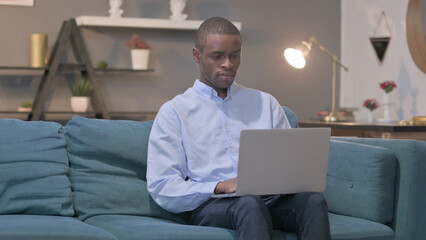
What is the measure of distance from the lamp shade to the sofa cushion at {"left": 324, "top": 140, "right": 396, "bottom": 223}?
195 centimetres

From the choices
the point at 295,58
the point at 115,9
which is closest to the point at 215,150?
the point at 295,58

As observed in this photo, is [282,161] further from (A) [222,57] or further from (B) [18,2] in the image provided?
(B) [18,2]

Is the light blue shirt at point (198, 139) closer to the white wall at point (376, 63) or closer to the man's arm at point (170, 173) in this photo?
the man's arm at point (170, 173)

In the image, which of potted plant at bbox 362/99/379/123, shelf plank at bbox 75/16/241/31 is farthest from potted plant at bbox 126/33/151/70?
potted plant at bbox 362/99/379/123

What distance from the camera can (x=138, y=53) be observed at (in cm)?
477

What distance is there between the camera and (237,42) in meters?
2.24

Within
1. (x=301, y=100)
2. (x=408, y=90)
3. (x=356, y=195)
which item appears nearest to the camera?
(x=356, y=195)

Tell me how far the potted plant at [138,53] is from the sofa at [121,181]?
2399 millimetres

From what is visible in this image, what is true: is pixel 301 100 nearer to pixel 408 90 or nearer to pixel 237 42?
pixel 408 90

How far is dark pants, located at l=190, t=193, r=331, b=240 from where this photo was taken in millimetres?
1844

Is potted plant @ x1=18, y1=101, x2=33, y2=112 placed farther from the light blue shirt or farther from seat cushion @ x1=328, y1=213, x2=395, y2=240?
seat cushion @ x1=328, y1=213, x2=395, y2=240

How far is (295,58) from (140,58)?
1.21 meters

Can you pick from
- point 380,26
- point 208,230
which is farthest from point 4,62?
point 208,230

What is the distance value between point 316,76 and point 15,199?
3632mm
